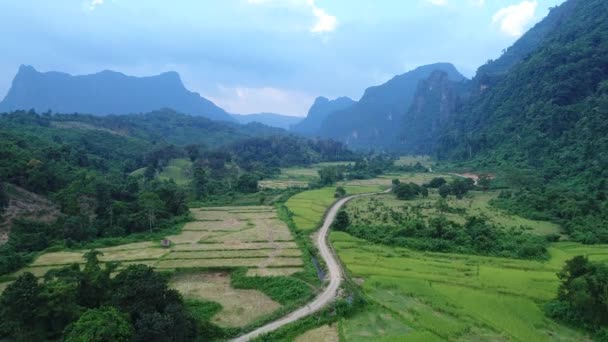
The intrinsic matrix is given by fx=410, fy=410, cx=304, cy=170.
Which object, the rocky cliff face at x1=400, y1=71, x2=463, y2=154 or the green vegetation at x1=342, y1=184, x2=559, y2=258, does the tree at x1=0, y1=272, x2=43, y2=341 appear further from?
the rocky cliff face at x1=400, y1=71, x2=463, y2=154

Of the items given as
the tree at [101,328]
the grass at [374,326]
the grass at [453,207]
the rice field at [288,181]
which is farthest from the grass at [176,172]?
the grass at [374,326]

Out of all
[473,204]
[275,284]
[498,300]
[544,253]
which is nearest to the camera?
[498,300]

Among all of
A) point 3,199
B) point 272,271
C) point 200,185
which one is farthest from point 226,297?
point 200,185

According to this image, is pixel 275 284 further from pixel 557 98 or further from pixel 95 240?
pixel 557 98

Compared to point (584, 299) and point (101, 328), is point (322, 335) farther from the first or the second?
point (584, 299)

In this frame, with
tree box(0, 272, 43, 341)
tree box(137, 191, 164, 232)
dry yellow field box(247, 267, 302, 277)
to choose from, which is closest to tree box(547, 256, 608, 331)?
dry yellow field box(247, 267, 302, 277)

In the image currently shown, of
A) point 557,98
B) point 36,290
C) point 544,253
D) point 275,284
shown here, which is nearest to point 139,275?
point 36,290

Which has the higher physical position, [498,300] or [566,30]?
[566,30]
